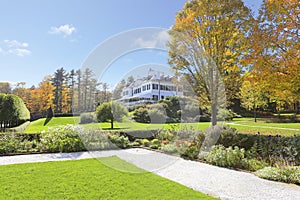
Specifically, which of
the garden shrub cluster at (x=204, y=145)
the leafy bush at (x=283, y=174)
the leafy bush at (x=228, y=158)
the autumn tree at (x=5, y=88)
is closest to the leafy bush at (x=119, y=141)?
the garden shrub cluster at (x=204, y=145)

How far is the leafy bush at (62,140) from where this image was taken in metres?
8.98

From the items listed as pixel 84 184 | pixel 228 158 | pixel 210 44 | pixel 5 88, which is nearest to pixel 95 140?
pixel 84 184

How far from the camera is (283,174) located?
523 cm

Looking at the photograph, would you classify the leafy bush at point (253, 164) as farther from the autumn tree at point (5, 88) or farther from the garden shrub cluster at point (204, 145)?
the autumn tree at point (5, 88)

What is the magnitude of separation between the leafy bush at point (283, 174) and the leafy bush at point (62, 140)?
22.9 ft

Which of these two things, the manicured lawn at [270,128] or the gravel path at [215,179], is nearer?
the gravel path at [215,179]

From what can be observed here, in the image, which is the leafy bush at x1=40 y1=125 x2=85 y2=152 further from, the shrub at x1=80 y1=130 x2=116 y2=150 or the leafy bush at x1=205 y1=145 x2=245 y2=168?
the leafy bush at x1=205 y1=145 x2=245 y2=168

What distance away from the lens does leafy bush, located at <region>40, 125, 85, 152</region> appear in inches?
353

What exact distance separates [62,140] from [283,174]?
314 inches

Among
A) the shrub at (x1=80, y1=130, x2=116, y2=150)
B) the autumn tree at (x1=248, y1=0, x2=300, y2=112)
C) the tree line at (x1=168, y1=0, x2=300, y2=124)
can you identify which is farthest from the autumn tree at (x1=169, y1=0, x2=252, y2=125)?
the shrub at (x1=80, y1=130, x2=116, y2=150)

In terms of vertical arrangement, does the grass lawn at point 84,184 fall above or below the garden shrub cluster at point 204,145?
below

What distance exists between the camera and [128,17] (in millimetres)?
9438

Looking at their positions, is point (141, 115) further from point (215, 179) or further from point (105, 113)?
point (215, 179)

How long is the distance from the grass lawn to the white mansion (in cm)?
410
